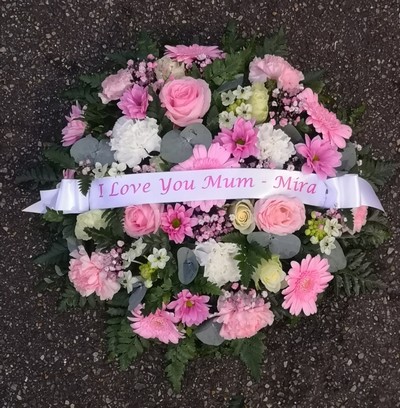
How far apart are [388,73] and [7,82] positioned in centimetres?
115

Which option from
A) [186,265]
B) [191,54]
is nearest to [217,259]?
[186,265]

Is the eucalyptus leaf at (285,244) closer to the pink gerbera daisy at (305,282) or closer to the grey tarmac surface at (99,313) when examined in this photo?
the pink gerbera daisy at (305,282)

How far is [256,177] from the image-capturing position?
1481 mm

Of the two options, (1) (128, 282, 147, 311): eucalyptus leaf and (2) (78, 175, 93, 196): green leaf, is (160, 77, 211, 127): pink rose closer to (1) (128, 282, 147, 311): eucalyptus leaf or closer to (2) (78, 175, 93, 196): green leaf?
(2) (78, 175, 93, 196): green leaf

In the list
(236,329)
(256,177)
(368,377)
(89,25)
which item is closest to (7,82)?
(89,25)

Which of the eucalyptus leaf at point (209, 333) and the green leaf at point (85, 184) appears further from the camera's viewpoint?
the eucalyptus leaf at point (209, 333)

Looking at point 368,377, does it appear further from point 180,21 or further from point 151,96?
point 180,21

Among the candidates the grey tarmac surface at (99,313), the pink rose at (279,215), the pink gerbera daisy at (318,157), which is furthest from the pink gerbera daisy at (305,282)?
the grey tarmac surface at (99,313)

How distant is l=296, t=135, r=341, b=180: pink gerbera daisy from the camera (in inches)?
A: 59.2

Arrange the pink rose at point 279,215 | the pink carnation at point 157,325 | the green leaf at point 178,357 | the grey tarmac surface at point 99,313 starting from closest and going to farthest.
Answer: the pink rose at point 279,215
the pink carnation at point 157,325
the green leaf at point 178,357
the grey tarmac surface at point 99,313

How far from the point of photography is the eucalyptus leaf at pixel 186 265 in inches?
58.7

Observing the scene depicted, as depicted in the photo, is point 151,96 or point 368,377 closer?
point 151,96

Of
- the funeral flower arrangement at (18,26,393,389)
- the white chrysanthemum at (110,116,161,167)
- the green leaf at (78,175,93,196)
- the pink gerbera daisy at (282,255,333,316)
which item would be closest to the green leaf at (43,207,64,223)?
the funeral flower arrangement at (18,26,393,389)

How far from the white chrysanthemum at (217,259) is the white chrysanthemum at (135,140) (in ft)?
0.82
